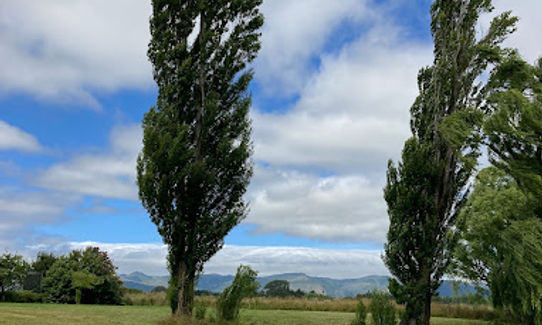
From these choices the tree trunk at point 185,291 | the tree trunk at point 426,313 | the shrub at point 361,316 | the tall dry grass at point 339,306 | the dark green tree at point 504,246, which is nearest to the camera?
the dark green tree at point 504,246

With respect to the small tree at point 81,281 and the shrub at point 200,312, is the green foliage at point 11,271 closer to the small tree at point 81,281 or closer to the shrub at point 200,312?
the small tree at point 81,281

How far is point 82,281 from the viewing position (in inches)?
1028

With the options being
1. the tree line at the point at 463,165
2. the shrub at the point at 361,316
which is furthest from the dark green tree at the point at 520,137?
the shrub at the point at 361,316

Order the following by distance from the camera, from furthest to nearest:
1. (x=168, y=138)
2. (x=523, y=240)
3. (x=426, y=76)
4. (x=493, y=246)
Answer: (x=493, y=246)
(x=426, y=76)
(x=168, y=138)
(x=523, y=240)

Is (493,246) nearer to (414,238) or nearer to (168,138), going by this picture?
(414,238)

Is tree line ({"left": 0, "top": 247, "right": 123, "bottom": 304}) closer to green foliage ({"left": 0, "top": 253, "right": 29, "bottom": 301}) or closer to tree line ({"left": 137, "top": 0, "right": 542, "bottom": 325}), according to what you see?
green foliage ({"left": 0, "top": 253, "right": 29, "bottom": 301})

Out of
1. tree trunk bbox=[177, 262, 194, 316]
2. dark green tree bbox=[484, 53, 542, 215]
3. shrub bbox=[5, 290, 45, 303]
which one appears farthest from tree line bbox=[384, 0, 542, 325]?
shrub bbox=[5, 290, 45, 303]

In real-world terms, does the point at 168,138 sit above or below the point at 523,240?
above

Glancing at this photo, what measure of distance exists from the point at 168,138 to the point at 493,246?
47.6 feet

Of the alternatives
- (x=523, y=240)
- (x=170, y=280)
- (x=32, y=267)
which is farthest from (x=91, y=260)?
(x=523, y=240)

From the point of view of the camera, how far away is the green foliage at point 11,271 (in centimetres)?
2587

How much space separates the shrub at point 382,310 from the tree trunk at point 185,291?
618 centimetres

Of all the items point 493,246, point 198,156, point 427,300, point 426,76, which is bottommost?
point 427,300

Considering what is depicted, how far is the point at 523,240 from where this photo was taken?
41.8 ft
